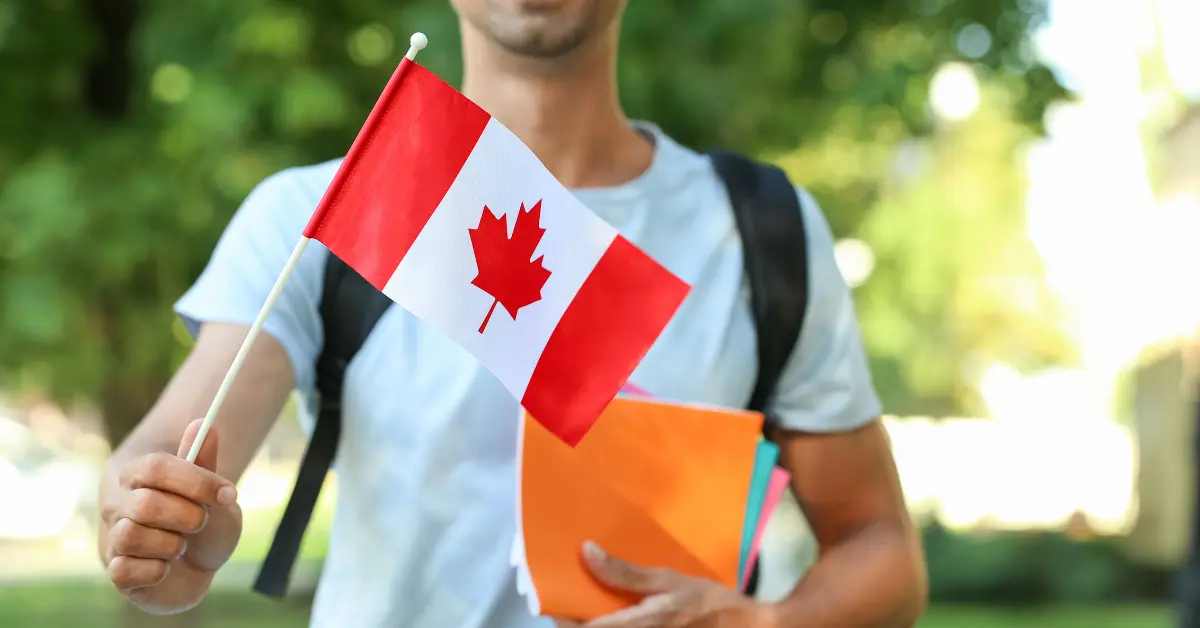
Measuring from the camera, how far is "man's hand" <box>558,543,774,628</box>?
1726 millimetres

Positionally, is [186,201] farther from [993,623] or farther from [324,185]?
[993,623]

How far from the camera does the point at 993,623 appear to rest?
37.0 ft

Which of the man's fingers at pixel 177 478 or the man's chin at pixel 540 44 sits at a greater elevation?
the man's chin at pixel 540 44

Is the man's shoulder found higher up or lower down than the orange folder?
higher up

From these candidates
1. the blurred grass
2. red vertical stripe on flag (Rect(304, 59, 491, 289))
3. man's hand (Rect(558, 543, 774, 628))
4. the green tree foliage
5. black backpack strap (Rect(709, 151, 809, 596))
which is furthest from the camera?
the blurred grass

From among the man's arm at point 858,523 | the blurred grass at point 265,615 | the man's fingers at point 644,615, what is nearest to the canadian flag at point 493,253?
the man's fingers at point 644,615

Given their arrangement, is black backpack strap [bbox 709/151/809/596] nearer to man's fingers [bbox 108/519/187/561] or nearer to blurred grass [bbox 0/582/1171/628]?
man's fingers [bbox 108/519/187/561]

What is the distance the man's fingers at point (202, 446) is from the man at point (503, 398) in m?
0.11

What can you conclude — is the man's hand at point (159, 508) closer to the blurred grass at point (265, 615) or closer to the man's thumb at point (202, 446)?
the man's thumb at point (202, 446)

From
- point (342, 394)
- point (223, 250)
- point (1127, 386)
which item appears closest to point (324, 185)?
point (223, 250)

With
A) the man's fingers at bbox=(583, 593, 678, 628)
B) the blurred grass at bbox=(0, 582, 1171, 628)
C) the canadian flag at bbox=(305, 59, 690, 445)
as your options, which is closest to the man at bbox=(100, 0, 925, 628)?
the man's fingers at bbox=(583, 593, 678, 628)

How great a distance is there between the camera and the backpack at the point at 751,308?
6.15 ft

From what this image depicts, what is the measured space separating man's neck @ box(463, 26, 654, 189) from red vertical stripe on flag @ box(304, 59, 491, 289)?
0.37 metres

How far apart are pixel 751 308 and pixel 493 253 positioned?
46 centimetres
